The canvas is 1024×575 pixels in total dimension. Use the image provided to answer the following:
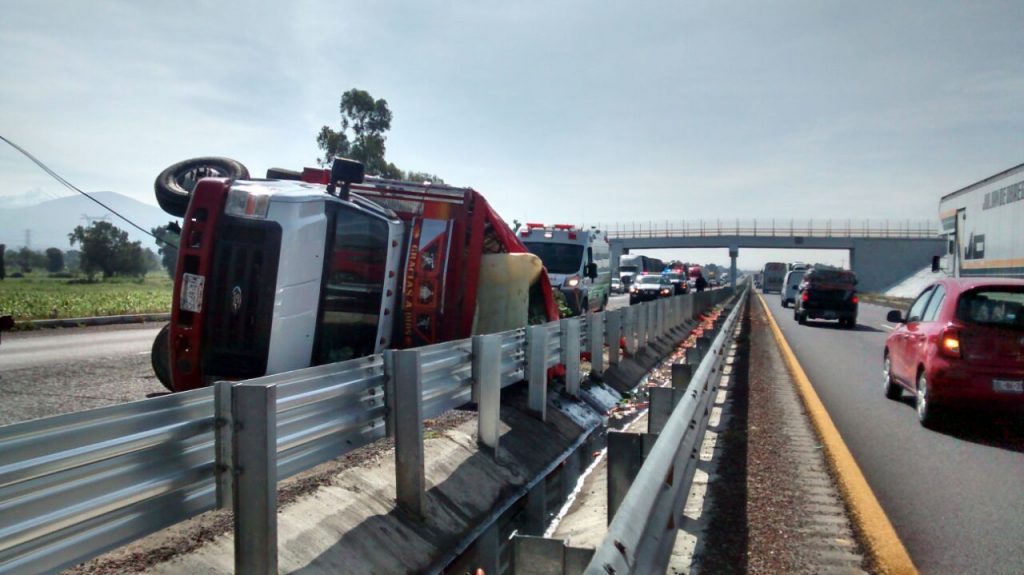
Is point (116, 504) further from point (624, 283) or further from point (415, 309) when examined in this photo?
point (624, 283)

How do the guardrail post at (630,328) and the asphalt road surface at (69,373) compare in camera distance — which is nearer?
the asphalt road surface at (69,373)

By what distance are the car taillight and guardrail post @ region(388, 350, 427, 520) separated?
6.19 metres

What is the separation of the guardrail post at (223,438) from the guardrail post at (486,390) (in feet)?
11.3

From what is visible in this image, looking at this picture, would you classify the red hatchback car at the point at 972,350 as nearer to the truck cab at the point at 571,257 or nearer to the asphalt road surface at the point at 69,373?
the asphalt road surface at the point at 69,373

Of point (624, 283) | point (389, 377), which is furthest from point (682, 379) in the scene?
point (624, 283)

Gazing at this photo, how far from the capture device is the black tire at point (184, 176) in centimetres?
976

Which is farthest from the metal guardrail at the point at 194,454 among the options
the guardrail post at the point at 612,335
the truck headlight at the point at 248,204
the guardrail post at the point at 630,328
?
the guardrail post at the point at 630,328

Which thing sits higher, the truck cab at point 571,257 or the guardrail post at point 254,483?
the truck cab at point 571,257

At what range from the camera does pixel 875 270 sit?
270 feet

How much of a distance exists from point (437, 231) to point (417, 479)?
506 centimetres

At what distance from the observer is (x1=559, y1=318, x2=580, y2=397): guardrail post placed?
10844 mm

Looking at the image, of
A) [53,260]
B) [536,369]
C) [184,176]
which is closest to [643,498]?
[536,369]

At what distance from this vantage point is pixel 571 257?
24.5 meters

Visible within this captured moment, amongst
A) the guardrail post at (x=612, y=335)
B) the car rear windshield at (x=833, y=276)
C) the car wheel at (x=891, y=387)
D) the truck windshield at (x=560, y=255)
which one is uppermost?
the truck windshield at (x=560, y=255)
